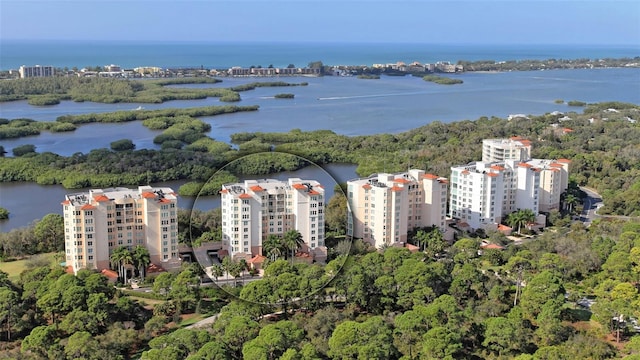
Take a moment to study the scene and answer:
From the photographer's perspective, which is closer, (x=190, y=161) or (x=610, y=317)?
(x=610, y=317)

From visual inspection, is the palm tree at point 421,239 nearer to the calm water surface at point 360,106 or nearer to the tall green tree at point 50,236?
the tall green tree at point 50,236

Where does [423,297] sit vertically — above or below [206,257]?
below

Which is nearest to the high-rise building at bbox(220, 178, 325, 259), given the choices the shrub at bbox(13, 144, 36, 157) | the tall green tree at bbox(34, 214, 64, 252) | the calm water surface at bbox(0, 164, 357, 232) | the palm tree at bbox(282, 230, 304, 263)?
the palm tree at bbox(282, 230, 304, 263)

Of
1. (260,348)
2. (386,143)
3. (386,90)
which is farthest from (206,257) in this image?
(386,90)

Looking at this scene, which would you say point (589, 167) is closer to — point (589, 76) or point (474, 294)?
point (474, 294)

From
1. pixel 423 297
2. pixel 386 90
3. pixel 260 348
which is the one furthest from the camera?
pixel 386 90

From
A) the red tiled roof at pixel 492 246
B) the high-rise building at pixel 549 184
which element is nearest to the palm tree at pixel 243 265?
the red tiled roof at pixel 492 246

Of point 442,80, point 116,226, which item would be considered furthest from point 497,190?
point 442,80
